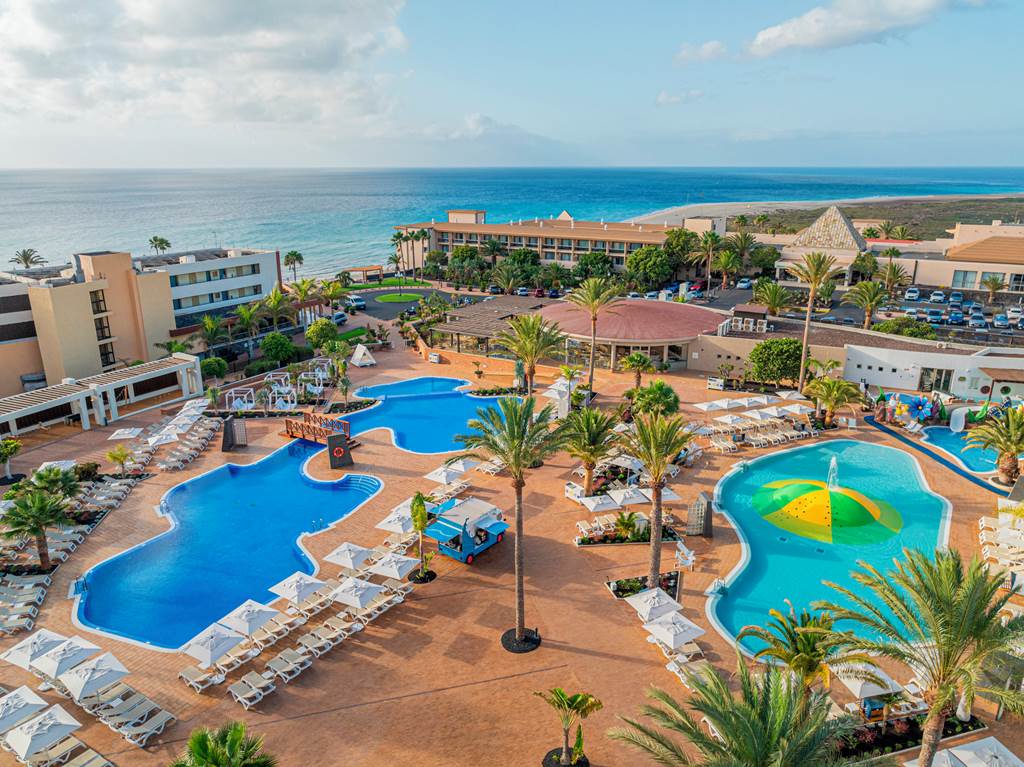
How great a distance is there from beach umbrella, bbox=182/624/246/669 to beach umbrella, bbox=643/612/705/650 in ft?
41.7

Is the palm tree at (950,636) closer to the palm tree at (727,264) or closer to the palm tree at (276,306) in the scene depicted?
the palm tree at (276,306)

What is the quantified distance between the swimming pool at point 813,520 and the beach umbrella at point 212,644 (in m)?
15.7

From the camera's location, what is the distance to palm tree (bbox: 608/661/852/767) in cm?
1162

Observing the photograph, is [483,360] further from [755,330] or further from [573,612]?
[573,612]

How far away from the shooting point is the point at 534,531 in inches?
1124

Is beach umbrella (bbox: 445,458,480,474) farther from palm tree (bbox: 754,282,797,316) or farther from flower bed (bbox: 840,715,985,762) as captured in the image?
palm tree (bbox: 754,282,797,316)

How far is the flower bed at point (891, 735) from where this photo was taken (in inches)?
680

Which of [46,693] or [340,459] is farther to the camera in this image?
[340,459]

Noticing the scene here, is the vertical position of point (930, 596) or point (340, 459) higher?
point (930, 596)

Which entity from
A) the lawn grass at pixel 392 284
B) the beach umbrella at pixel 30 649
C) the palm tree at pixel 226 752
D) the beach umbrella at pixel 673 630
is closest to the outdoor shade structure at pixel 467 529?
the beach umbrella at pixel 673 630

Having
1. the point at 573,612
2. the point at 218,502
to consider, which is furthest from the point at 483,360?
the point at 573,612

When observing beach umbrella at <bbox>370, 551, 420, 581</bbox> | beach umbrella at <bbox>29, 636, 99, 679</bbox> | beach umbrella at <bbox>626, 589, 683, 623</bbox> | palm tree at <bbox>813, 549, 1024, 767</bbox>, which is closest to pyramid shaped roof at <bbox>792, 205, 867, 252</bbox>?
beach umbrella at <bbox>626, 589, 683, 623</bbox>

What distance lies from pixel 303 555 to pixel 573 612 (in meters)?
11.5

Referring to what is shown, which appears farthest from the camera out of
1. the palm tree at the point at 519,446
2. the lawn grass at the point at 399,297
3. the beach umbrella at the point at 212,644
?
the lawn grass at the point at 399,297
